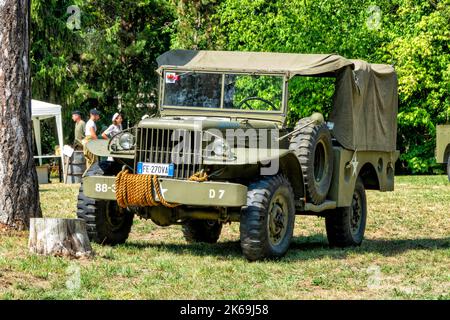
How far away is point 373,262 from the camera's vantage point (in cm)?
1127

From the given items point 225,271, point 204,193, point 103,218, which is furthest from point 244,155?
A: point 103,218

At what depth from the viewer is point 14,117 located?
1201 cm

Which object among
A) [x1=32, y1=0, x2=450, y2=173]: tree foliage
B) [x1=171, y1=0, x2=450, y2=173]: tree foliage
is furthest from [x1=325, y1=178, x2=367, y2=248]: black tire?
[x1=171, y1=0, x2=450, y2=173]: tree foliage

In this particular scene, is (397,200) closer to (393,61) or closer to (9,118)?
(9,118)

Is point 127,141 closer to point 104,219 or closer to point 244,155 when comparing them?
point 104,219

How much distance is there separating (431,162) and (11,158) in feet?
84.2

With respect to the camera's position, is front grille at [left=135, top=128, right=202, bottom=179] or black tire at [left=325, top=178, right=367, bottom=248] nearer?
front grille at [left=135, top=128, right=202, bottom=179]

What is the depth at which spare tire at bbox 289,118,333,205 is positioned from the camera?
11359 mm

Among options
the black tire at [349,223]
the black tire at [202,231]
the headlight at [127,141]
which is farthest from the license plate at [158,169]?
the black tire at [349,223]

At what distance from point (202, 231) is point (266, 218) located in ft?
8.69

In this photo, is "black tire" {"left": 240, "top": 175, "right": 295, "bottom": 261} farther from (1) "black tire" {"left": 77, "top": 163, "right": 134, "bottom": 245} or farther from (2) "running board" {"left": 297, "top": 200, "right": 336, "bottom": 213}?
(1) "black tire" {"left": 77, "top": 163, "right": 134, "bottom": 245}

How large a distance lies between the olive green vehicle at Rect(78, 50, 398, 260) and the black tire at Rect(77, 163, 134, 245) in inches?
0.5

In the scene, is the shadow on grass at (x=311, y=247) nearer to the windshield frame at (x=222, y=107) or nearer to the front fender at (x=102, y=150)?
the front fender at (x=102, y=150)
